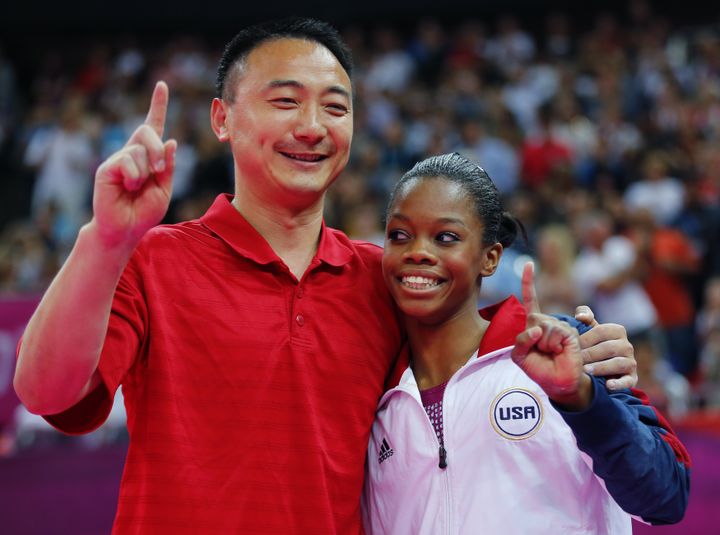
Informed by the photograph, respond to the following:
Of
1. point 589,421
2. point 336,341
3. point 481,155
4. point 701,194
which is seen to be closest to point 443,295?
point 336,341

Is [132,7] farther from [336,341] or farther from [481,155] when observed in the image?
[336,341]

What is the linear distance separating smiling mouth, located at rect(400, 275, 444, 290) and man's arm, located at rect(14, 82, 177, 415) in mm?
790

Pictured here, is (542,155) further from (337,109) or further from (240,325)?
(240,325)

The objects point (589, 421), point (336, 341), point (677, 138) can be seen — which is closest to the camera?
point (589, 421)

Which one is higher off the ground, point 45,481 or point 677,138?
point 677,138

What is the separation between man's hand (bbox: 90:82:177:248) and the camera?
194 centimetres

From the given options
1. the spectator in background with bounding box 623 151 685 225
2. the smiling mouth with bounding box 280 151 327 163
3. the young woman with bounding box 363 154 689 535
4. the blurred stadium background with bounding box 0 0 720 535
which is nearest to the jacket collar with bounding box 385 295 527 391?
the young woman with bounding box 363 154 689 535

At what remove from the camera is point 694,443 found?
4734 mm

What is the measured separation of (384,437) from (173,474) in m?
0.58

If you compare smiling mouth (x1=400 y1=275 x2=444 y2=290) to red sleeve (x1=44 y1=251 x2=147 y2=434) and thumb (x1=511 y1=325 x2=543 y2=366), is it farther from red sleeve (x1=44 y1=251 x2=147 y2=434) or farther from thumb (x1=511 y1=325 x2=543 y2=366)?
red sleeve (x1=44 y1=251 x2=147 y2=434)

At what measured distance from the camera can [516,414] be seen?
2.47 m

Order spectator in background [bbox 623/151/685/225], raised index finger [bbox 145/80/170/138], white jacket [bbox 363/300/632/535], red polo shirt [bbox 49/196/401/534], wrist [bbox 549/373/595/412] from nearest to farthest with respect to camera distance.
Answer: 1. raised index finger [bbox 145/80/170/138]
2. wrist [bbox 549/373/595/412]
3. red polo shirt [bbox 49/196/401/534]
4. white jacket [bbox 363/300/632/535]
5. spectator in background [bbox 623/151/685/225]

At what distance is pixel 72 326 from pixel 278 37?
1.02 meters

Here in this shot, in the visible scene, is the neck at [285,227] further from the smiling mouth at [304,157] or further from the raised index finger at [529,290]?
the raised index finger at [529,290]
